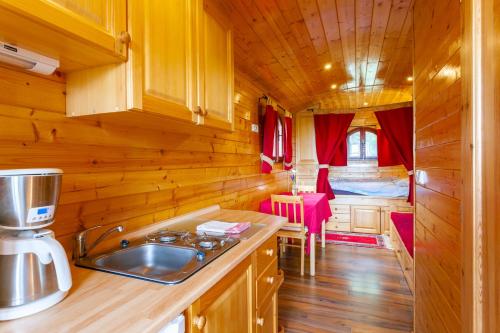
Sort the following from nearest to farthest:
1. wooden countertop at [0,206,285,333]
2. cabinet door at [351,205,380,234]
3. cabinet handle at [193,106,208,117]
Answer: wooden countertop at [0,206,285,333]
cabinet handle at [193,106,208,117]
cabinet door at [351,205,380,234]

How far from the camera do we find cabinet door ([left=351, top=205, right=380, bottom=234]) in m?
4.52

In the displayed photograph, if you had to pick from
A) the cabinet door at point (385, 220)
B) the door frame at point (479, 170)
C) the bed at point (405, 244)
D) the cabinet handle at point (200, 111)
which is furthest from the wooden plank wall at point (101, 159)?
the cabinet door at point (385, 220)

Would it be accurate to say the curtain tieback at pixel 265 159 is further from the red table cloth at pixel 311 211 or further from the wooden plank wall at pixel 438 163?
the wooden plank wall at pixel 438 163

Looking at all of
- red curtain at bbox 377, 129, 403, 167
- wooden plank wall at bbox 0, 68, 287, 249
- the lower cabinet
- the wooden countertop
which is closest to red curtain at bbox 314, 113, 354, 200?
red curtain at bbox 377, 129, 403, 167

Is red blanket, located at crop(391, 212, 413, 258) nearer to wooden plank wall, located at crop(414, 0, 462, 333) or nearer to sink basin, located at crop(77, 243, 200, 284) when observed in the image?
wooden plank wall, located at crop(414, 0, 462, 333)

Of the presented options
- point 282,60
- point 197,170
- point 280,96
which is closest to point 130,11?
point 197,170

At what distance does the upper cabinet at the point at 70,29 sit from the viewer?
661 millimetres

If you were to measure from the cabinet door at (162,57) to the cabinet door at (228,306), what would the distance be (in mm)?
735

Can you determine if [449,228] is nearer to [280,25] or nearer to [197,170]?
[197,170]

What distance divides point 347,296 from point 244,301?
1.69 metres

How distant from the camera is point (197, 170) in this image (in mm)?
1932

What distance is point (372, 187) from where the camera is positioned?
15.6ft

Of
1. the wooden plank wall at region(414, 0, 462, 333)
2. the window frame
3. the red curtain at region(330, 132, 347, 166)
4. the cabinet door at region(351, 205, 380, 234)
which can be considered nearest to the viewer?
the wooden plank wall at region(414, 0, 462, 333)

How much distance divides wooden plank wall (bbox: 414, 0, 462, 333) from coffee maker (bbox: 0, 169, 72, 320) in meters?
1.44
